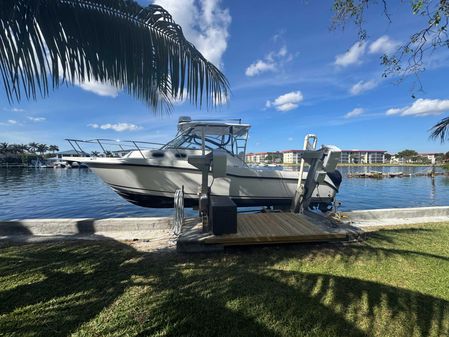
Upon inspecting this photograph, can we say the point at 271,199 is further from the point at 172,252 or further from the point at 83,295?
the point at 83,295

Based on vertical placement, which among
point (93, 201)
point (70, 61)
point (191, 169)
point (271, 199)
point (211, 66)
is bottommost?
point (93, 201)

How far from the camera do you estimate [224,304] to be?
294cm

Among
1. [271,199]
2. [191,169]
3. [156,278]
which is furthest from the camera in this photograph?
[271,199]

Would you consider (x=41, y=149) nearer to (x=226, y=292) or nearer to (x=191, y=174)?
(x=191, y=174)

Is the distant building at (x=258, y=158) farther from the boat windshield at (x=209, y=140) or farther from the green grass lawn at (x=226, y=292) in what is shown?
the green grass lawn at (x=226, y=292)

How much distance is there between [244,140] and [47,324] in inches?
305

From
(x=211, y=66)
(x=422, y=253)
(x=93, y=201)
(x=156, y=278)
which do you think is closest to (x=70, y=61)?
(x=211, y=66)

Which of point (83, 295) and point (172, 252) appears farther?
point (172, 252)

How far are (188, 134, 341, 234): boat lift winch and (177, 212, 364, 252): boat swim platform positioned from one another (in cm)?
25

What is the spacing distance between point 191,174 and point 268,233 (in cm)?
396

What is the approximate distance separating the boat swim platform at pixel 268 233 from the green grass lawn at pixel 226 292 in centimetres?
21

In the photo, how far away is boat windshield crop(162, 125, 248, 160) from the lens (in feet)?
28.6

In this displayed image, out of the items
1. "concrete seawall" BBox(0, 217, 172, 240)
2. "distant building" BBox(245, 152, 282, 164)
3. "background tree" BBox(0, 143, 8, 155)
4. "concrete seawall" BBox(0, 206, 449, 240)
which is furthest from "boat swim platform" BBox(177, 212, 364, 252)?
"background tree" BBox(0, 143, 8, 155)

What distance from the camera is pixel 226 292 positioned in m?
3.20
